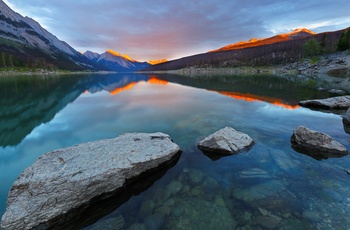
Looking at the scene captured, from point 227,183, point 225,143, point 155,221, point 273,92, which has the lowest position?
point 155,221

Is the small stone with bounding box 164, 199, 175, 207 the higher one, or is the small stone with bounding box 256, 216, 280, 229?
the small stone with bounding box 256, 216, 280, 229

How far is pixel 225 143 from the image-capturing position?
38.0 feet

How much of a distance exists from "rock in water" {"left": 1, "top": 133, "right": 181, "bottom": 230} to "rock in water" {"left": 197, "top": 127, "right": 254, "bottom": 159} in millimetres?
2976

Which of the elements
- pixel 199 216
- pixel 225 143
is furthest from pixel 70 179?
pixel 225 143

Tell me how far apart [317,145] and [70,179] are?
13.7m

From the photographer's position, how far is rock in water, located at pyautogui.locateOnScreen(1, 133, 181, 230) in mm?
6125

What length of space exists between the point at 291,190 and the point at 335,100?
2222 cm

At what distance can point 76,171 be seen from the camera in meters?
7.27

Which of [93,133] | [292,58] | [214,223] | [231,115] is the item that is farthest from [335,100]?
[292,58]

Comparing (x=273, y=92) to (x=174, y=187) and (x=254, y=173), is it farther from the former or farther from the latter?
(x=174, y=187)

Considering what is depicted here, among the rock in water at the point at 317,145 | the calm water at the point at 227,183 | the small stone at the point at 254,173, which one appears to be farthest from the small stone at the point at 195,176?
the rock in water at the point at 317,145

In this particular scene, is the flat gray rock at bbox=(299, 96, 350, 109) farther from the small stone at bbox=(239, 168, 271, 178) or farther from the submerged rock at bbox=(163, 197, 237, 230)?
the submerged rock at bbox=(163, 197, 237, 230)

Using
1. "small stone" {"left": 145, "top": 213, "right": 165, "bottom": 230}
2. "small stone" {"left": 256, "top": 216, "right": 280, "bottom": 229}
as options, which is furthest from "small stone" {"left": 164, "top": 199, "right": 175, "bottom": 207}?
"small stone" {"left": 256, "top": 216, "right": 280, "bottom": 229}

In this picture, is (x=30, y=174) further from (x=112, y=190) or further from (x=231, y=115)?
(x=231, y=115)
